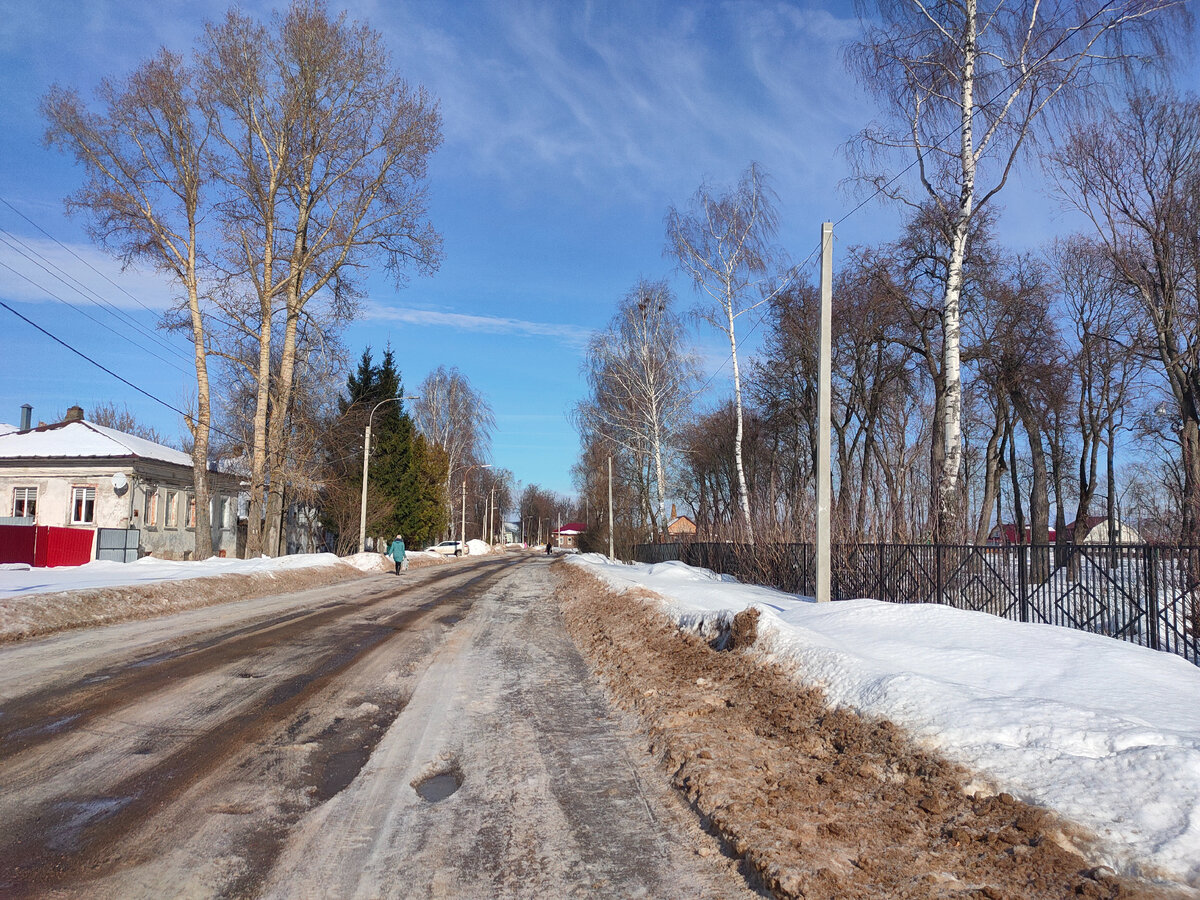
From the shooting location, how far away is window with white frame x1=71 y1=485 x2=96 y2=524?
32688mm

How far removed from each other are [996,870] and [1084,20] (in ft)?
49.0

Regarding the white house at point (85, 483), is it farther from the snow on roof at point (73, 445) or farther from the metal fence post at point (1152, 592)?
the metal fence post at point (1152, 592)

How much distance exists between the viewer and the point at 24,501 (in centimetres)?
3306

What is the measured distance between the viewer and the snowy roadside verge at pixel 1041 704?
3.52 m

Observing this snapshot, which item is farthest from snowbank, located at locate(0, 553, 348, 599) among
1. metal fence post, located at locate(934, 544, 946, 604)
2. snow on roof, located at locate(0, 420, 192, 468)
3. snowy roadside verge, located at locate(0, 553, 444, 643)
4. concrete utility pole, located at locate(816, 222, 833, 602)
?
metal fence post, located at locate(934, 544, 946, 604)

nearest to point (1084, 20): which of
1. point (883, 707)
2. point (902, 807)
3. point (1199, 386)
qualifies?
point (1199, 386)

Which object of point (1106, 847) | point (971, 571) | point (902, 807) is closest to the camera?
point (1106, 847)

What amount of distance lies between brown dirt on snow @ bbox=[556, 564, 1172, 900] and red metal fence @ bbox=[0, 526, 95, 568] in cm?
2533

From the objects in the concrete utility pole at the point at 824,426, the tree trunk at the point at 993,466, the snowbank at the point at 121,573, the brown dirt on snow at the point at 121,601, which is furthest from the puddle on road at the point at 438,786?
the tree trunk at the point at 993,466

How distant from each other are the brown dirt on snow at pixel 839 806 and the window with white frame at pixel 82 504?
33282 millimetres

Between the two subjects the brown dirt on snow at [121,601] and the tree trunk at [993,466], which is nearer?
the brown dirt on snow at [121,601]

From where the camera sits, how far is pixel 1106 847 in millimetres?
3330

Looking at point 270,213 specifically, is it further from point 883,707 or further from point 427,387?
point 427,387

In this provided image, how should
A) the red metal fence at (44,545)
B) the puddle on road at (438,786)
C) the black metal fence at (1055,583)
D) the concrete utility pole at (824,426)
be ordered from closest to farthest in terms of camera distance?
the puddle on road at (438,786) < the black metal fence at (1055,583) < the concrete utility pole at (824,426) < the red metal fence at (44,545)
